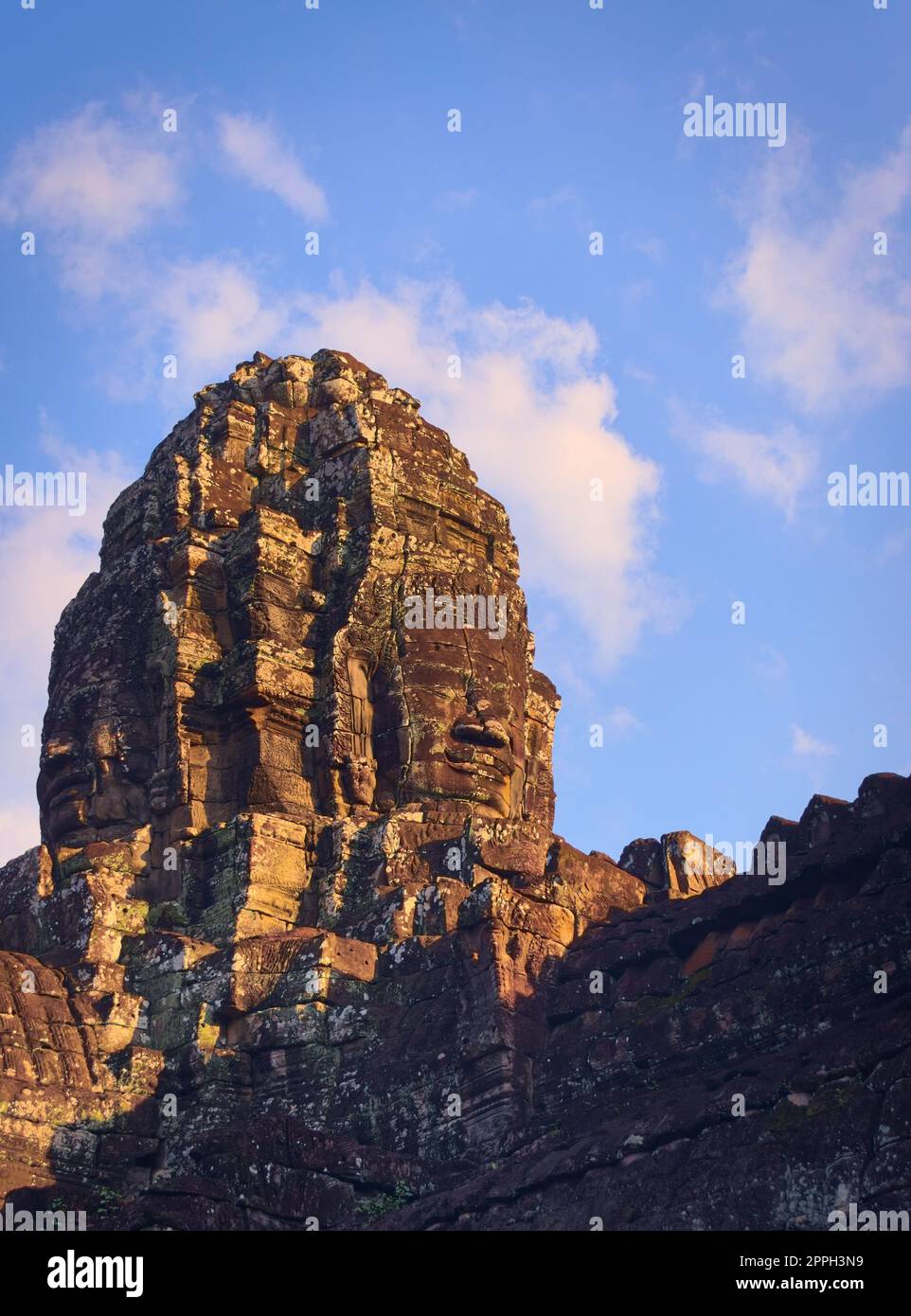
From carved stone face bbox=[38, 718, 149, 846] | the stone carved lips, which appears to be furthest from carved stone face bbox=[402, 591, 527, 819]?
carved stone face bbox=[38, 718, 149, 846]

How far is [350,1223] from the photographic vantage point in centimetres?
4009

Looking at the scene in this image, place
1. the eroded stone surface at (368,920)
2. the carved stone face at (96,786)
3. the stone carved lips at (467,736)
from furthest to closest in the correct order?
the carved stone face at (96,786)
the stone carved lips at (467,736)
the eroded stone surface at (368,920)

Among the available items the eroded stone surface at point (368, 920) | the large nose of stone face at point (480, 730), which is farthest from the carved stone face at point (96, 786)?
the large nose of stone face at point (480, 730)

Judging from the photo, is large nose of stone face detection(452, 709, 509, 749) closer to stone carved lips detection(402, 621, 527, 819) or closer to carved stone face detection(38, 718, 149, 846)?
stone carved lips detection(402, 621, 527, 819)

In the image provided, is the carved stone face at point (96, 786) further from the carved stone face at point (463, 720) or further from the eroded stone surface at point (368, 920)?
the carved stone face at point (463, 720)

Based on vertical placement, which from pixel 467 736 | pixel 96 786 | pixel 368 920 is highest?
pixel 467 736

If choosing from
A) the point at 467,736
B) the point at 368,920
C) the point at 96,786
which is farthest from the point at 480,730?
the point at 96,786

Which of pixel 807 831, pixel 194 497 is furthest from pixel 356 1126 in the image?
pixel 194 497

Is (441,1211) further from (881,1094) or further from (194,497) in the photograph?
(194,497)

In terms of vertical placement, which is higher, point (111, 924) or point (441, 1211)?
point (111, 924)

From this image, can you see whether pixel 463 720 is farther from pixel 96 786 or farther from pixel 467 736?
pixel 96 786

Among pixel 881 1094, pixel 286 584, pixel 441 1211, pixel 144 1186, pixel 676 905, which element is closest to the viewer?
pixel 881 1094
